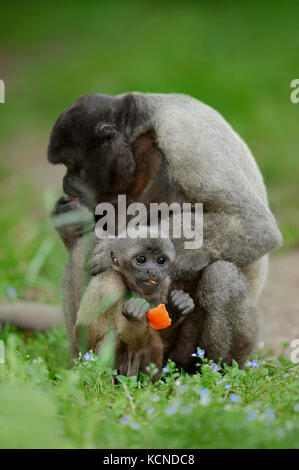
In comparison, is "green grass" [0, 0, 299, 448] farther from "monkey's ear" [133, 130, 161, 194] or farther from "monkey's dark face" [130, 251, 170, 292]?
"monkey's ear" [133, 130, 161, 194]

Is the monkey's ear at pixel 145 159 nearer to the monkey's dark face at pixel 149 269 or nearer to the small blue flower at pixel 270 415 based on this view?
the monkey's dark face at pixel 149 269

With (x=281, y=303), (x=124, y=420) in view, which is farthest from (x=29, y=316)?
(x=124, y=420)

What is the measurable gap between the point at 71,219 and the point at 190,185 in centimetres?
104

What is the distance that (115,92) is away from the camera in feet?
53.4

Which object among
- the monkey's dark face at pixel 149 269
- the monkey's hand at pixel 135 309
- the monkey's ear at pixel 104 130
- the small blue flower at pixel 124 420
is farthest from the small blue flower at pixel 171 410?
the monkey's ear at pixel 104 130

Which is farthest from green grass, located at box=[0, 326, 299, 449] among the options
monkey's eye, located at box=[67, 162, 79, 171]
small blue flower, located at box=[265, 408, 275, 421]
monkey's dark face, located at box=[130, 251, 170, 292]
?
monkey's eye, located at box=[67, 162, 79, 171]

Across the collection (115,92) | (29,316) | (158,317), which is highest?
(115,92)

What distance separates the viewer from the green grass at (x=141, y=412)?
3.23m

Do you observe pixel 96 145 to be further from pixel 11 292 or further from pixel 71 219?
pixel 11 292

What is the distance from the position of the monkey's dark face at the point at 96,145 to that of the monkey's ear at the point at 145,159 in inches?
2.5

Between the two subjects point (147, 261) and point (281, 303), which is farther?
point (281, 303)

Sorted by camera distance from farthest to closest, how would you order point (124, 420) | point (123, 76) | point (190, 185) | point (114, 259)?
point (123, 76) < point (190, 185) < point (114, 259) < point (124, 420)
